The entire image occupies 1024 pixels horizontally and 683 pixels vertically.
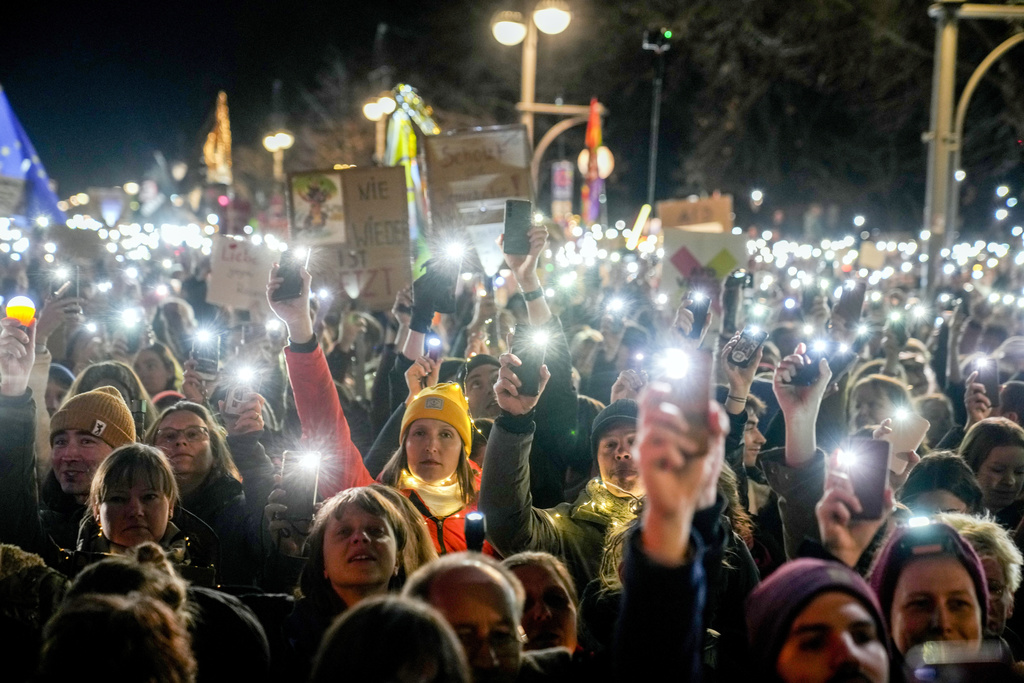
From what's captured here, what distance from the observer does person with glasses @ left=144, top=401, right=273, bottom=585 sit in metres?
4.30

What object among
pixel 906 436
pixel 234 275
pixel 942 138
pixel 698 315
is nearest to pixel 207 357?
pixel 234 275

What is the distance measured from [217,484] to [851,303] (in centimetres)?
505

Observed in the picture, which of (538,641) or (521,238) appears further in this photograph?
(521,238)

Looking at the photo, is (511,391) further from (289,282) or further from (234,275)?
(234,275)

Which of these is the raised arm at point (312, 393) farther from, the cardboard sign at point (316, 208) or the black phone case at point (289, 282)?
the cardboard sign at point (316, 208)

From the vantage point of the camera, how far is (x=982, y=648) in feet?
9.92

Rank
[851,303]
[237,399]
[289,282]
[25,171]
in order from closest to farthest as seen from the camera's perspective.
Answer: [289,282] → [237,399] → [851,303] → [25,171]

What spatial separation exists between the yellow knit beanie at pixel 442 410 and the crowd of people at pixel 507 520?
13mm

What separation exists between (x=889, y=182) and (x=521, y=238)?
103 feet

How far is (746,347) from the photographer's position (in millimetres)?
4352

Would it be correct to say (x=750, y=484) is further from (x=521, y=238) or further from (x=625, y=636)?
(x=625, y=636)

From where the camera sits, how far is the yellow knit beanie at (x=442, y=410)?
4559 mm

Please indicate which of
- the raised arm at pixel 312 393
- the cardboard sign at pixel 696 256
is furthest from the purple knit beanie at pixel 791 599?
the cardboard sign at pixel 696 256

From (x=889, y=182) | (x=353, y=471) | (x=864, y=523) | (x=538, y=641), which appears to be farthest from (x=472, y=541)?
(x=889, y=182)
